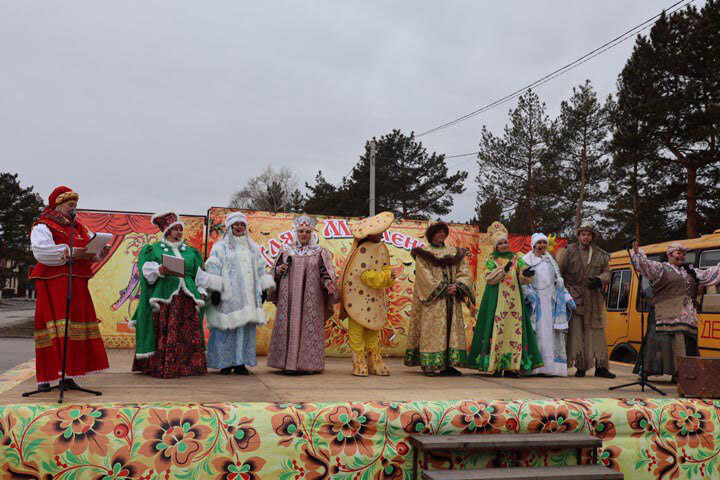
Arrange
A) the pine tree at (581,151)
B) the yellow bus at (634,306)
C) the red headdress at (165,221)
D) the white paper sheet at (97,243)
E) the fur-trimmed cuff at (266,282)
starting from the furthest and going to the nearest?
the pine tree at (581,151), the yellow bus at (634,306), the fur-trimmed cuff at (266,282), the red headdress at (165,221), the white paper sheet at (97,243)

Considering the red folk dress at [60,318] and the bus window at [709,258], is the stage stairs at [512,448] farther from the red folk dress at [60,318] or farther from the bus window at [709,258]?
the bus window at [709,258]

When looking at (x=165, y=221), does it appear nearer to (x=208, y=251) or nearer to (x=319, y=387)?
(x=208, y=251)

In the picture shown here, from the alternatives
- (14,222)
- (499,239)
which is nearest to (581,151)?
(499,239)

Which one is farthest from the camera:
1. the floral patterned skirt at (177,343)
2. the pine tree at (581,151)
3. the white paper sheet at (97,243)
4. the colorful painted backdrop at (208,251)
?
the pine tree at (581,151)

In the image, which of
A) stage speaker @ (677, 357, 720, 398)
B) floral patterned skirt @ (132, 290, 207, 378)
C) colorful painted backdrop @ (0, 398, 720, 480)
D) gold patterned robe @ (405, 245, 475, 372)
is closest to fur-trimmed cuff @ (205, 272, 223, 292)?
floral patterned skirt @ (132, 290, 207, 378)

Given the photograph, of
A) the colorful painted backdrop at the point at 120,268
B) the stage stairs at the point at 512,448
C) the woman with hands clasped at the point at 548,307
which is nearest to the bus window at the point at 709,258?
the woman with hands clasped at the point at 548,307

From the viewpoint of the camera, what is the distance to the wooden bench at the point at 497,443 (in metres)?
3.48

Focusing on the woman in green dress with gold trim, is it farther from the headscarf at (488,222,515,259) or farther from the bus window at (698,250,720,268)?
the bus window at (698,250,720,268)

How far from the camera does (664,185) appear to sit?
18500 millimetres

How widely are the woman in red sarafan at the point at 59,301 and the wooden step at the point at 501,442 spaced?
7.92 ft

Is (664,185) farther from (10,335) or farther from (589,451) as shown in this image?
(10,335)

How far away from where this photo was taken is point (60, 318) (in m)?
4.16

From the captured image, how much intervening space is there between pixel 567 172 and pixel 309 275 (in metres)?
21.1

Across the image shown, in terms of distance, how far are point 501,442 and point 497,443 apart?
0.11 feet
